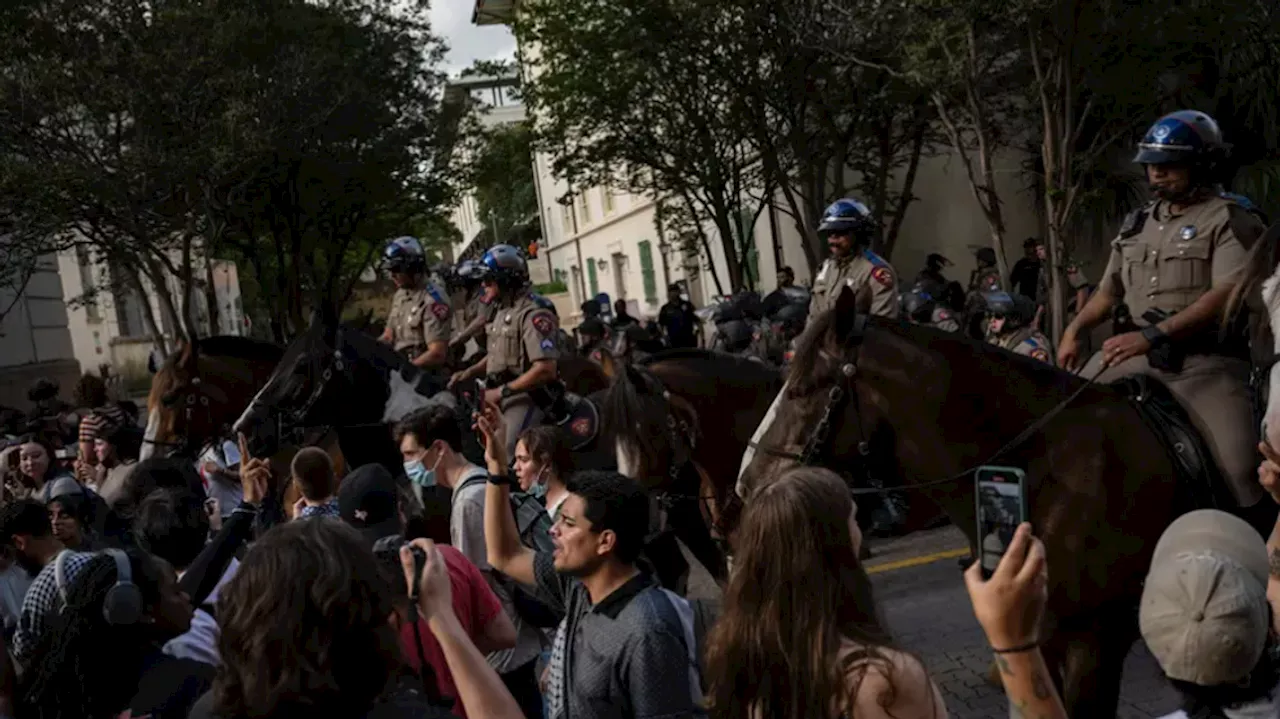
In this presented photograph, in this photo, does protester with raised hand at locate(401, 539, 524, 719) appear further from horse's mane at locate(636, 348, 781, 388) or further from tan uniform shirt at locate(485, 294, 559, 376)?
tan uniform shirt at locate(485, 294, 559, 376)

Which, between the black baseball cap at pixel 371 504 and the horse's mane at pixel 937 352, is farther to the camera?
the horse's mane at pixel 937 352

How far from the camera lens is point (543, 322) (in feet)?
29.2

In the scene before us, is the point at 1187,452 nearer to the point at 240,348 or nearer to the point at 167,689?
the point at 167,689

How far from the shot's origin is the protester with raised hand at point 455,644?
9.54 ft

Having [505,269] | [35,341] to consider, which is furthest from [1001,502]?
[35,341]

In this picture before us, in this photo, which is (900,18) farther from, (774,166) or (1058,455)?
(1058,455)

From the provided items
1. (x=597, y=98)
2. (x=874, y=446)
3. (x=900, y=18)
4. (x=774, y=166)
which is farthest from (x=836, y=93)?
(x=874, y=446)

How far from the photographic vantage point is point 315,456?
5.46 metres

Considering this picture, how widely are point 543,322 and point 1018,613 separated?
6.96 m

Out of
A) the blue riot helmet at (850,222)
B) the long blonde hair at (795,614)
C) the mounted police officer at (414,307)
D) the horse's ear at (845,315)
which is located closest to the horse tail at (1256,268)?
the horse's ear at (845,315)

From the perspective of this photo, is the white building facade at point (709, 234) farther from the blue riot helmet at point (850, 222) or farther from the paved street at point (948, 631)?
the blue riot helmet at point (850, 222)

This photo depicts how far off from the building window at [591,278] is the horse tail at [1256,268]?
37764 millimetres

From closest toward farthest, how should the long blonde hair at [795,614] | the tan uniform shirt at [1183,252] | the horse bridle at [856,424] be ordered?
the long blonde hair at [795,614]
the horse bridle at [856,424]
the tan uniform shirt at [1183,252]

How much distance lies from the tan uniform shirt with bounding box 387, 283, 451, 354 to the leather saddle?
6.59 meters
